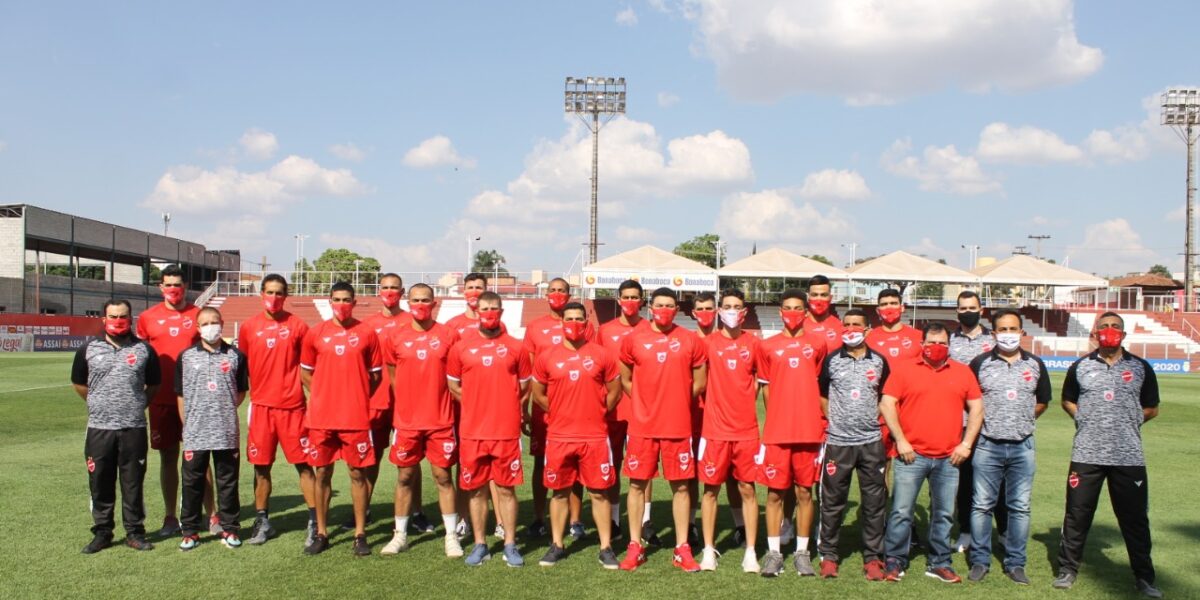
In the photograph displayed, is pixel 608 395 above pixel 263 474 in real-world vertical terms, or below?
above

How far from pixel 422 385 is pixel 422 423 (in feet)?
1.00

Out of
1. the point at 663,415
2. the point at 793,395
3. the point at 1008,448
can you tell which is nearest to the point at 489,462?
the point at 663,415

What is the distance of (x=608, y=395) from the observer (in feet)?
20.9

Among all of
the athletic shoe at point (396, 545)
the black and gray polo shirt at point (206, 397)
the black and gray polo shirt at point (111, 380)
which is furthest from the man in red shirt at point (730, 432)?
the black and gray polo shirt at point (111, 380)

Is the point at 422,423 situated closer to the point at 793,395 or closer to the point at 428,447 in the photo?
the point at 428,447

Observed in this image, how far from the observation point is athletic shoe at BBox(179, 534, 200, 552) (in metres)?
6.53

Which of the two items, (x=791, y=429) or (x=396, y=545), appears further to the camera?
(x=396, y=545)

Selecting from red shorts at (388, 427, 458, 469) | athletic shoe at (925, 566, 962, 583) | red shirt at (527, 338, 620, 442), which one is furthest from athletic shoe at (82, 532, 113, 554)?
athletic shoe at (925, 566, 962, 583)

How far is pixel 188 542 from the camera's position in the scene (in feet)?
21.5

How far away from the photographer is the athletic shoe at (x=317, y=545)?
6.51 meters

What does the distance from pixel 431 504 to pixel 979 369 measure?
5.36 m

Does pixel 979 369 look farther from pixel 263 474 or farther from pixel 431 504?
pixel 263 474

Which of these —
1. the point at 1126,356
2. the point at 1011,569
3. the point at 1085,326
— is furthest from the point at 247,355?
the point at 1085,326

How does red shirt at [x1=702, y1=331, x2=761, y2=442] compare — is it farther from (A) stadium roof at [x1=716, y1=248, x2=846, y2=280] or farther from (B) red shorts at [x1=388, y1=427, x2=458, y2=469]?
(A) stadium roof at [x1=716, y1=248, x2=846, y2=280]
